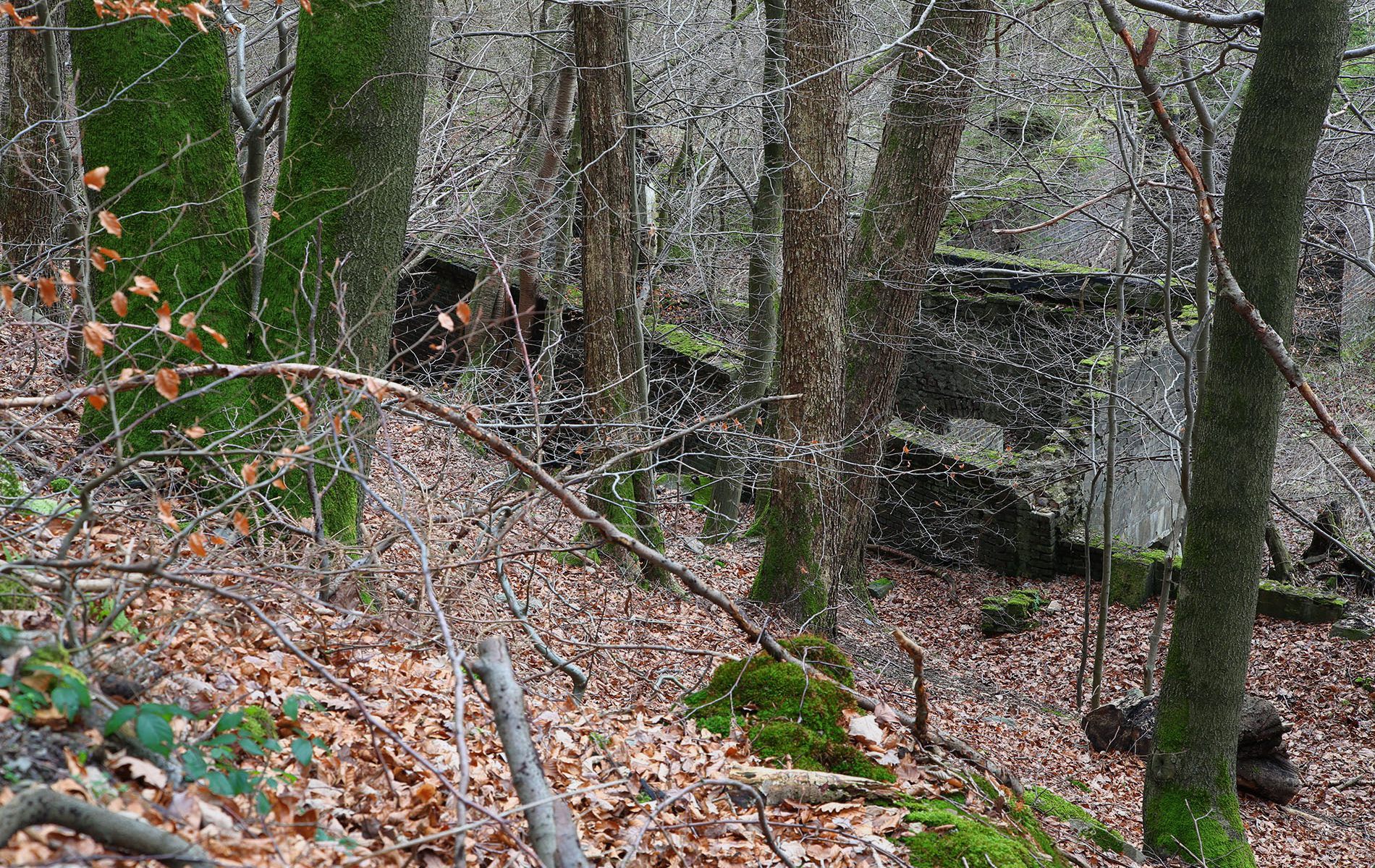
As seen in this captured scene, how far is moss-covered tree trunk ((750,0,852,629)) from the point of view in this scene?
8.32 metres

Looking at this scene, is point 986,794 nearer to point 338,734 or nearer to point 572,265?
point 338,734

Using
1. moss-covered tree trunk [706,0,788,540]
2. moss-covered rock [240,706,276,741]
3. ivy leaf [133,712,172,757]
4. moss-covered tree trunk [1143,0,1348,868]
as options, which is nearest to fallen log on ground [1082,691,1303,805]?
moss-covered tree trunk [1143,0,1348,868]

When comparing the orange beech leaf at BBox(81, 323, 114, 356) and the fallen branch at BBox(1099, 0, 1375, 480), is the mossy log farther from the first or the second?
the orange beech leaf at BBox(81, 323, 114, 356)

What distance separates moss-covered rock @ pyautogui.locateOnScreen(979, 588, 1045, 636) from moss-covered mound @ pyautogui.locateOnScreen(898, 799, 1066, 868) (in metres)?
10.2

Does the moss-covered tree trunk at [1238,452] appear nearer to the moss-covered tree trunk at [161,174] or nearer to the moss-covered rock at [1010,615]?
the moss-covered tree trunk at [161,174]

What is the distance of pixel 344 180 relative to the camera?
540cm

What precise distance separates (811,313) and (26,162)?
7054 mm

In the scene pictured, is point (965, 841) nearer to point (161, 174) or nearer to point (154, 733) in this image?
point (154, 733)

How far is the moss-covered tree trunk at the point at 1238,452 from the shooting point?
5.37 meters

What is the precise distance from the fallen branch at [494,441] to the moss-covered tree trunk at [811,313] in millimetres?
3723

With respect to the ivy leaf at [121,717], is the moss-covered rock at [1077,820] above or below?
below

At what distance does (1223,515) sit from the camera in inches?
224

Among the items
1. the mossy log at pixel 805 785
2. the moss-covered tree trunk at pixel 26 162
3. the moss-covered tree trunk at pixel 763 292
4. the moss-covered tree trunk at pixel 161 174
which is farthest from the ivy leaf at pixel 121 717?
the moss-covered tree trunk at pixel 763 292

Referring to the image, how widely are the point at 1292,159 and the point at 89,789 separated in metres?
6.37
